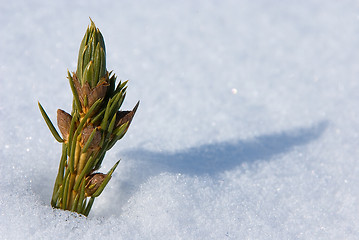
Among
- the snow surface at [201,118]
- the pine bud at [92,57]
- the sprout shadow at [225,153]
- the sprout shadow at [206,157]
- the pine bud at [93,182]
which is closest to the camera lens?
the pine bud at [92,57]

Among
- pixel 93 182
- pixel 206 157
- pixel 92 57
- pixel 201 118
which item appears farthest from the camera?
pixel 201 118

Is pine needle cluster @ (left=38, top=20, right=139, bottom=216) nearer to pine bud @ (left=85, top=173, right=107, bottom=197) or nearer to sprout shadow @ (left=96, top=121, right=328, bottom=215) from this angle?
pine bud @ (left=85, top=173, right=107, bottom=197)

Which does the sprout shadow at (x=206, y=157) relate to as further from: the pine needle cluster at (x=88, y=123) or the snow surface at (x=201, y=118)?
the pine needle cluster at (x=88, y=123)

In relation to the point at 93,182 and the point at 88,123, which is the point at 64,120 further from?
the point at 93,182

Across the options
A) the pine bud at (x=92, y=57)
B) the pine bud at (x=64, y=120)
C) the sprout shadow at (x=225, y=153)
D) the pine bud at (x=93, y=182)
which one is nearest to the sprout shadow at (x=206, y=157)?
the sprout shadow at (x=225, y=153)

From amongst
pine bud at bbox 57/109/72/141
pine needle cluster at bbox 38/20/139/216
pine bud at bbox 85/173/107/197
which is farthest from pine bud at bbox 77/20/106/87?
pine bud at bbox 85/173/107/197

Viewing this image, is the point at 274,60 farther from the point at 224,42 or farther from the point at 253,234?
the point at 253,234

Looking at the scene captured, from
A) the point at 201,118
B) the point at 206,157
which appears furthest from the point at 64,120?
the point at 201,118

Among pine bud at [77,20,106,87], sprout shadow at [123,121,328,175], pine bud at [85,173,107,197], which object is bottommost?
sprout shadow at [123,121,328,175]
